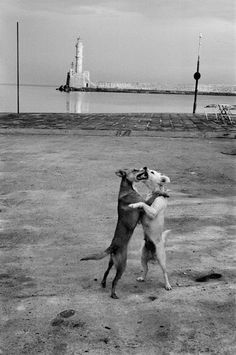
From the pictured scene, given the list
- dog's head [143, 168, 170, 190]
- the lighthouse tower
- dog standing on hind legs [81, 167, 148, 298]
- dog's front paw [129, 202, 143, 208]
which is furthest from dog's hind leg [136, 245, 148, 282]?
the lighthouse tower

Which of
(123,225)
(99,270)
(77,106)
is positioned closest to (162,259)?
(123,225)

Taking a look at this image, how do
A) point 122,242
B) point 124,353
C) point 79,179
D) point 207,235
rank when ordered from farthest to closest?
point 79,179
point 207,235
point 122,242
point 124,353

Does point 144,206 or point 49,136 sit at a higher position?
point 144,206

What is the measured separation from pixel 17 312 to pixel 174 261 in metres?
1.81

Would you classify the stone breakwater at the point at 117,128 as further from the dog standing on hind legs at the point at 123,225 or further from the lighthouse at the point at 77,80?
the lighthouse at the point at 77,80

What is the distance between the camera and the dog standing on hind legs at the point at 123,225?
4.34 meters

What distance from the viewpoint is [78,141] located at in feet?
46.2

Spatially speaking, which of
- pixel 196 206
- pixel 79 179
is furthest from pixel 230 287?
pixel 79 179

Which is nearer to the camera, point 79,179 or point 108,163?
point 79,179

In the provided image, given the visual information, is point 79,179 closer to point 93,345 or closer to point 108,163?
point 108,163

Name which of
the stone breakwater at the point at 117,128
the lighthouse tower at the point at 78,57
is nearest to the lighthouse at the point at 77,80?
the lighthouse tower at the point at 78,57

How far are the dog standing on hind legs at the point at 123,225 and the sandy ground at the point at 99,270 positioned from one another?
255 mm

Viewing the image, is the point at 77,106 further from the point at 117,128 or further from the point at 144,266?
the point at 144,266

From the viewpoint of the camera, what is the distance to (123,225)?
4449 millimetres
